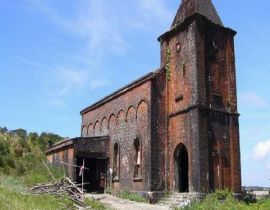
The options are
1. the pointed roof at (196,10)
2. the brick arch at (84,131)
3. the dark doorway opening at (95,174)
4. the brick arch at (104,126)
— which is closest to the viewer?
the pointed roof at (196,10)

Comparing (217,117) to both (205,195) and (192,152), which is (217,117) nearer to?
(192,152)

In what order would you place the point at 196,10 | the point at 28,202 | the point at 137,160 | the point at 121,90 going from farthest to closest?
1. the point at 121,90
2. the point at 137,160
3. the point at 196,10
4. the point at 28,202

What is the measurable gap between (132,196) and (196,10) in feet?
42.1

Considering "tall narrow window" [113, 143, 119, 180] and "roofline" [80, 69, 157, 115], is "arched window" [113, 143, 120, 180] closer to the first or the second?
"tall narrow window" [113, 143, 119, 180]

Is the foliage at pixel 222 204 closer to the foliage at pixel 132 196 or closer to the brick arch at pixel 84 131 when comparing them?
the foliage at pixel 132 196

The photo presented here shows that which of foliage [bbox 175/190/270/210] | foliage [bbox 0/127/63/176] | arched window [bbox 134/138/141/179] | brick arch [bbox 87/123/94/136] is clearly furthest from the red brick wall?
foliage [bbox 0/127/63/176]

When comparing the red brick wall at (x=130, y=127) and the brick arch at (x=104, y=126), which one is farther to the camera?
the brick arch at (x=104, y=126)

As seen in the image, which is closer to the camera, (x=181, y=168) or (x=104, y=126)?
(x=181, y=168)

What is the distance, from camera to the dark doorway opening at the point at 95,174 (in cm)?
Result: 3059

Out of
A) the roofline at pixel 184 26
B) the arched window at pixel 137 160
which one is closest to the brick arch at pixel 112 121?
the arched window at pixel 137 160

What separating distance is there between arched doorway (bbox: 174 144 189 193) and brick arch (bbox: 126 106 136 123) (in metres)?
4.23

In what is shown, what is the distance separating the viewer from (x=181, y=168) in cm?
2586

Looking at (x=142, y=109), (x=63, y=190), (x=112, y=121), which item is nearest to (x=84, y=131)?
(x=112, y=121)

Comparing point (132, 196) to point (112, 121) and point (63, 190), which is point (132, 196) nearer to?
point (63, 190)
